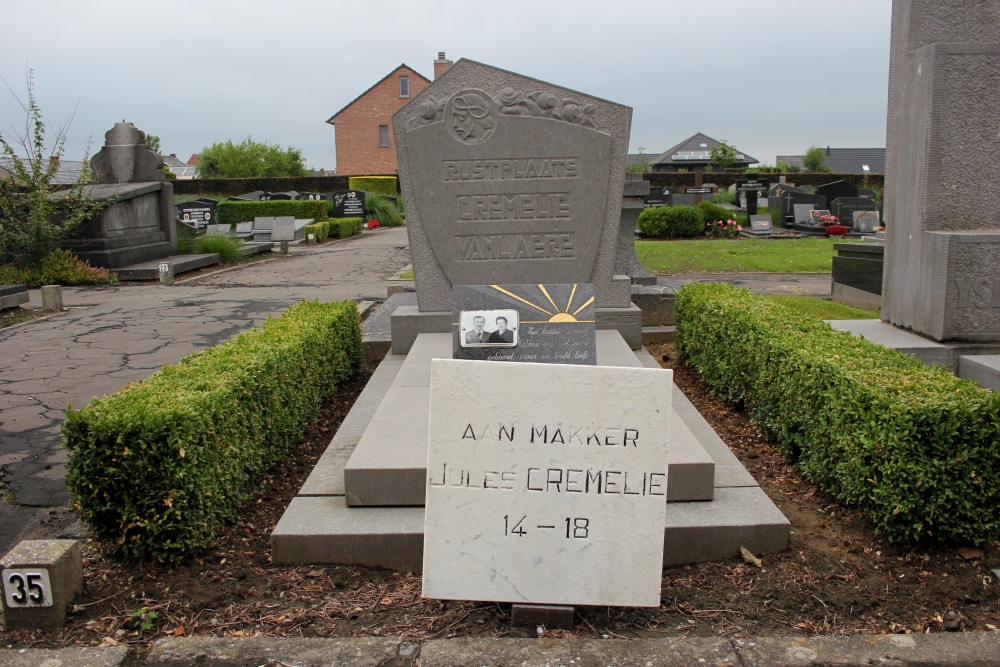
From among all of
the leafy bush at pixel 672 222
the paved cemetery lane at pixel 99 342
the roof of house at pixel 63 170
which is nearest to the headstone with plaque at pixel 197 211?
the roof of house at pixel 63 170

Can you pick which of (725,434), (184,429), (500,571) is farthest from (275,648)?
(725,434)

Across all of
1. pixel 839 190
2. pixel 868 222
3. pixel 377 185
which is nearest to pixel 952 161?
pixel 868 222

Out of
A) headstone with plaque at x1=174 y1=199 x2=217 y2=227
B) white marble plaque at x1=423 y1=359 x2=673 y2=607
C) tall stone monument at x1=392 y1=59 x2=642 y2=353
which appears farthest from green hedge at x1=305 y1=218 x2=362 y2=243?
white marble plaque at x1=423 y1=359 x2=673 y2=607

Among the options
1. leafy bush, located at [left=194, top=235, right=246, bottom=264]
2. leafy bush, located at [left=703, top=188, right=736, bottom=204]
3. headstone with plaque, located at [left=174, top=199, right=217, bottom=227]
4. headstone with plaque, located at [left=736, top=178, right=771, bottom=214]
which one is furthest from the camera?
leafy bush, located at [left=703, top=188, right=736, bottom=204]

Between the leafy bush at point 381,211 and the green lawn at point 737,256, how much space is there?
15.3m

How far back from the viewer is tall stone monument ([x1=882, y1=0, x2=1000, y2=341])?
5844mm

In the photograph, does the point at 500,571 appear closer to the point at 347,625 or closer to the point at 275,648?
the point at 347,625

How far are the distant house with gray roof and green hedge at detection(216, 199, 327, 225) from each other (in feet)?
147

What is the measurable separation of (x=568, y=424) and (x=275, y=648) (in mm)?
1360

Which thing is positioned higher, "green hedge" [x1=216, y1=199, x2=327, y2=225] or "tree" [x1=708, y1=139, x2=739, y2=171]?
"tree" [x1=708, y1=139, x2=739, y2=171]

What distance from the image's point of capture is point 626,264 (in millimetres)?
9227

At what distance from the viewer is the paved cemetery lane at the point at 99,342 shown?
4.84 metres

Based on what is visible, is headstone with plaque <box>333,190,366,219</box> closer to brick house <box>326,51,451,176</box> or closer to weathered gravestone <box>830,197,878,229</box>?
weathered gravestone <box>830,197,878,229</box>

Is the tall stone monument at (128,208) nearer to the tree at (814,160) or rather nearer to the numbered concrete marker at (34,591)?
the numbered concrete marker at (34,591)
